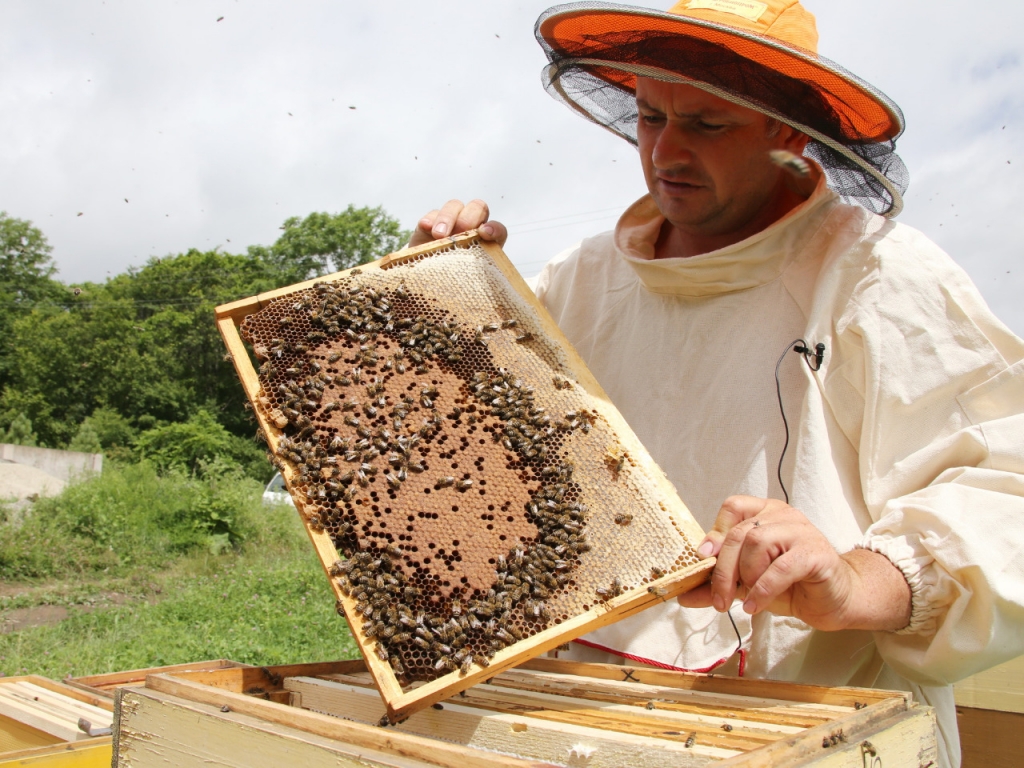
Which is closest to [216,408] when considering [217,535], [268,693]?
[217,535]

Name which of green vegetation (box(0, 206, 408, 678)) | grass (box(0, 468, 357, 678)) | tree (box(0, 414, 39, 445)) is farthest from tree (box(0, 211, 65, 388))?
grass (box(0, 468, 357, 678))

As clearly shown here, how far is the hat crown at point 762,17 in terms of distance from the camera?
2439mm

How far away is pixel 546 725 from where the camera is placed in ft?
5.44

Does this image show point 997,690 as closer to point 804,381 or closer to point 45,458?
point 804,381

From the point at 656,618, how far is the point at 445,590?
0.82m

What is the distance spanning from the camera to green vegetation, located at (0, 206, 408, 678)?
9.34 metres

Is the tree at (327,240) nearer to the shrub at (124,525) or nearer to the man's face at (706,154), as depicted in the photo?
the shrub at (124,525)

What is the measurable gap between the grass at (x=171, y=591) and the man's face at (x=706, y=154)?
7.25m

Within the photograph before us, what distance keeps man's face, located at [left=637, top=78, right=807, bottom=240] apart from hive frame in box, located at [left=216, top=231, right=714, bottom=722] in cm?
66

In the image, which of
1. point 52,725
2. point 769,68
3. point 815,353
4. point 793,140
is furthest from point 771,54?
point 52,725

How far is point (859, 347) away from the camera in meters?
2.38

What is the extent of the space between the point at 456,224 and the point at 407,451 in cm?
118

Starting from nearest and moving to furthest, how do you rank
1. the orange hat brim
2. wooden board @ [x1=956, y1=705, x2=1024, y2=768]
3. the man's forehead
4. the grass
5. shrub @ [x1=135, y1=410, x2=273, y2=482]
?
the orange hat brim, the man's forehead, wooden board @ [x1=956, y1=705, x2=1024, y2=768], the grass, shrub @ [x1=135, y1=410, x2=273, y2=482]

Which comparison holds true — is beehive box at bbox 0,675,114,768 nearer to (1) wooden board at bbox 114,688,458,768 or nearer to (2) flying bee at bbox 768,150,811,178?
(1) wooden board at bbox 114,688,458,768
